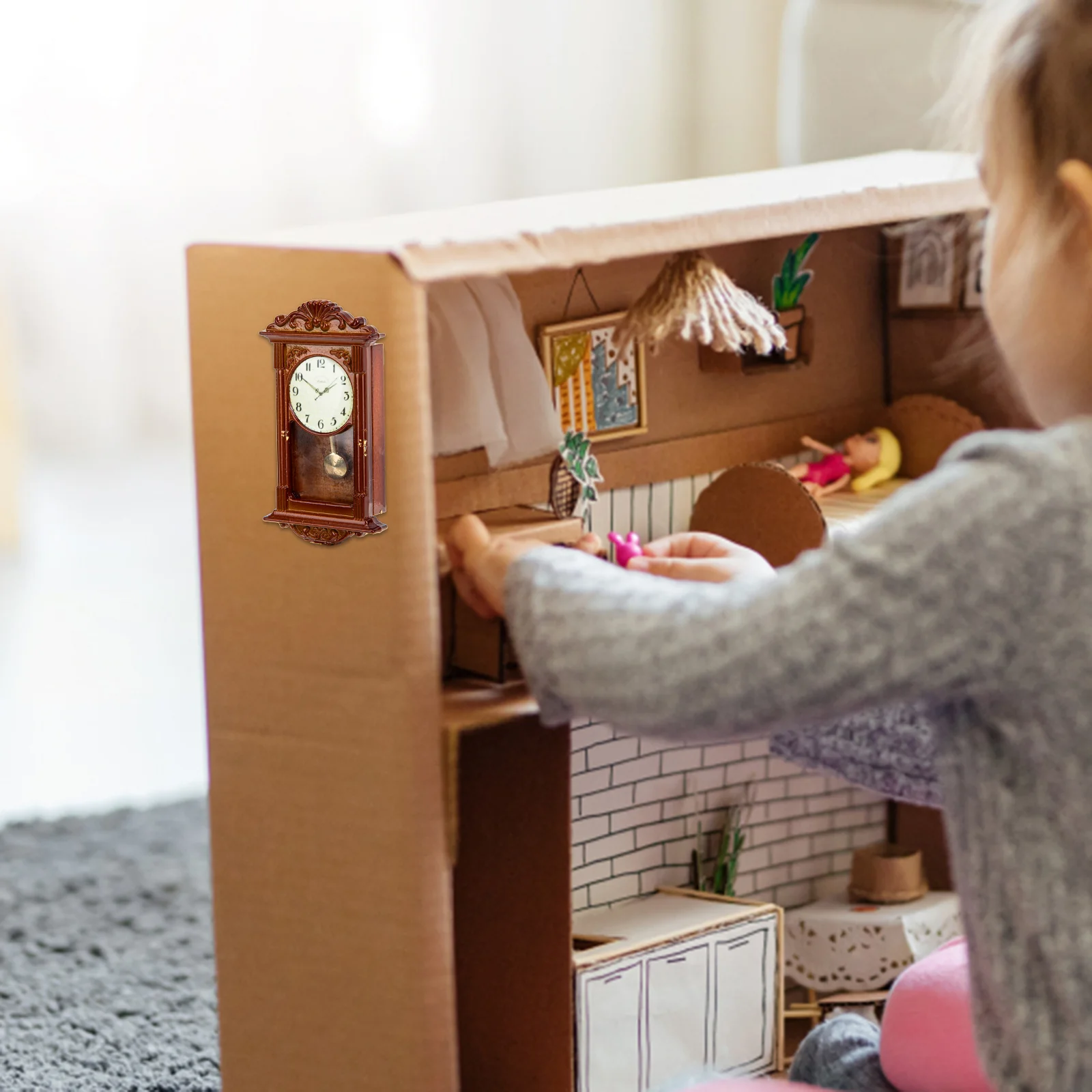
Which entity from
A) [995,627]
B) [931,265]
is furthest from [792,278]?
[995,627]

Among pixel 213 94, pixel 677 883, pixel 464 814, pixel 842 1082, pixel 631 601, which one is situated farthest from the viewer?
pixel 213 94

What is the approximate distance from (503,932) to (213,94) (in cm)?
126

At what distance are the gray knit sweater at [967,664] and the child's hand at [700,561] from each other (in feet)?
0.43

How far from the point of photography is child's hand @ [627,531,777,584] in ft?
2.93

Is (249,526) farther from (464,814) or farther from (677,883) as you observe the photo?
(677,883)

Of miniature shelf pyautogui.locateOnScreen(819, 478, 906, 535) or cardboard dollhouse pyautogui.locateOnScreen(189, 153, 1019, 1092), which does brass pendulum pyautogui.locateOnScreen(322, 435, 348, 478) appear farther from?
miniature shelf pyautogui.locateOnScreen(819, 478, 906, 535)

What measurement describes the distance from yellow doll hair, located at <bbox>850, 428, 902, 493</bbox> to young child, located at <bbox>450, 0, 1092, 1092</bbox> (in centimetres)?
48

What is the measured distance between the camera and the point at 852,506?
123 cm

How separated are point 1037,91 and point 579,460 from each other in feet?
1.20

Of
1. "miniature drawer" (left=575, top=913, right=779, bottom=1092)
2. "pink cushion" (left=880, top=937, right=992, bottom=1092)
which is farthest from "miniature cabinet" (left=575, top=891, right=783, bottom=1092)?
"pink cushion" (left=880, top=937, right=992, bottom=1092)

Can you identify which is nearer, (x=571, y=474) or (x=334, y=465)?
(x=334, y=465)

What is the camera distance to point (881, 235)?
1.33 metres

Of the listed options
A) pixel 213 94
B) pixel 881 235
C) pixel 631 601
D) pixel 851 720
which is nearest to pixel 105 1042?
pixel 851 720

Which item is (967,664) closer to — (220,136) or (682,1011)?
(682,1011)
